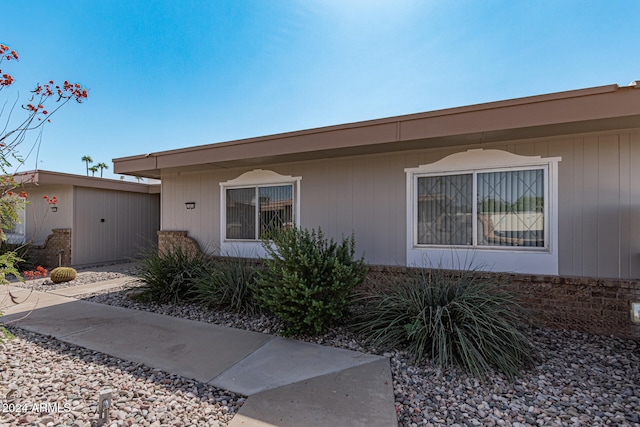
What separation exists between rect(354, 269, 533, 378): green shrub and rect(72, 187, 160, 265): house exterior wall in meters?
8.59

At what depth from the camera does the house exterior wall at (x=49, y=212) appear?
10.1 metres

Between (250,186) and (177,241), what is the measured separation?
2.63 m

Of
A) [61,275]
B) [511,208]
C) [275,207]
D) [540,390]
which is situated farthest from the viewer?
[61,275]

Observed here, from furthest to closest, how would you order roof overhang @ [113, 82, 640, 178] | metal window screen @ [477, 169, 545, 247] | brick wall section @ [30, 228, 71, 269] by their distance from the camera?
1. brick wall section @ [30, 228, 71, 269]
2. metal window screen @ [477, 169, 545, 247]
3. roof overhang @ [113, 82, 640, 178]

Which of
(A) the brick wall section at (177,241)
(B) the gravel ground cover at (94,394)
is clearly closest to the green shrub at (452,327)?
(B) the gravel ground cover at (94,394)

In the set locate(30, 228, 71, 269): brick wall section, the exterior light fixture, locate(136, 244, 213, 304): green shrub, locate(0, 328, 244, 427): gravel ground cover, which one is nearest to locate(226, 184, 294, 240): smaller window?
locate(136, 244, 213, 304): green shrub

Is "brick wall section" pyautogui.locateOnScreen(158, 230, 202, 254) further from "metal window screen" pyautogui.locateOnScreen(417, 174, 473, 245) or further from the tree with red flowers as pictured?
"metal window screen" pyautogui.locateOnScreen(417, 174, 473, 245)

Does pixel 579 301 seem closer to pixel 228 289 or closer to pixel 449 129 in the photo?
pixel 449 129

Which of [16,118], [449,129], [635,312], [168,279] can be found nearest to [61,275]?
[168,279]

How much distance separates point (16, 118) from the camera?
9.82ft

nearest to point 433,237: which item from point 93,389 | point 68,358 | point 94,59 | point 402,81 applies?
point 402,81

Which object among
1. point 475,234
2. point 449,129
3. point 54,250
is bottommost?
point 54,250

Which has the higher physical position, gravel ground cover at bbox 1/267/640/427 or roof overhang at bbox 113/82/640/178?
roof overhang at bbox 113/82/640/178

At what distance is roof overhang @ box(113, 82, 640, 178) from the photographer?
12.4 ft
